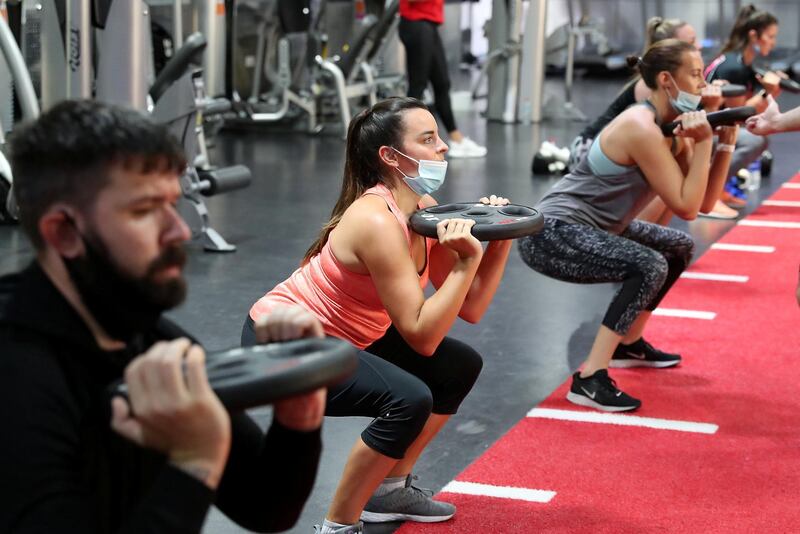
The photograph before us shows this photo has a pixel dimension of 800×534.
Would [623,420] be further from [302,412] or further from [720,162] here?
[302,412]

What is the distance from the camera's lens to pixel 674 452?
3.13 m

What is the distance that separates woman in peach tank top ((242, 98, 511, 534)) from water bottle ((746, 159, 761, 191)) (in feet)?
15.9

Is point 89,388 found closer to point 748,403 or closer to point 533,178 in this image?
point 748,403

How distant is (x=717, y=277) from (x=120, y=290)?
4.24m

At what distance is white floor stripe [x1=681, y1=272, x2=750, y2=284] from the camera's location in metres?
5.04

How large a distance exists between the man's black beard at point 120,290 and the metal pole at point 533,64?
29.6 ft

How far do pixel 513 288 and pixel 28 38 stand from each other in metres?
2.74

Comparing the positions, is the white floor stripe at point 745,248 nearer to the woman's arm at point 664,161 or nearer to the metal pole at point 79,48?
the woman's arm at point 664,161

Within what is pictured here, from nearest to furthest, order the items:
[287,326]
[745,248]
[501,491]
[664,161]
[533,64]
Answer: [287,326] < [501,491] < [664,161] < [745,248] < [533,64]

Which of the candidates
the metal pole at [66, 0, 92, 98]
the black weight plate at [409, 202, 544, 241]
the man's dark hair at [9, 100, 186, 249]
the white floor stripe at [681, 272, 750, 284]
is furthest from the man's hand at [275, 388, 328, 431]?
the white floor stripe at [681, 272, 750, 284]

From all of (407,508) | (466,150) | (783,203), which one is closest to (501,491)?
(407,508)

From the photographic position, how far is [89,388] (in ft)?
4.09

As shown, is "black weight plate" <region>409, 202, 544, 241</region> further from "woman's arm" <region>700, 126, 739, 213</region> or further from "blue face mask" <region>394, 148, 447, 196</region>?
"woman's arm" <region>700, 126, 739, 213</region>

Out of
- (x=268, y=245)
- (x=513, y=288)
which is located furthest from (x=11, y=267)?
(x=513, y=288)
